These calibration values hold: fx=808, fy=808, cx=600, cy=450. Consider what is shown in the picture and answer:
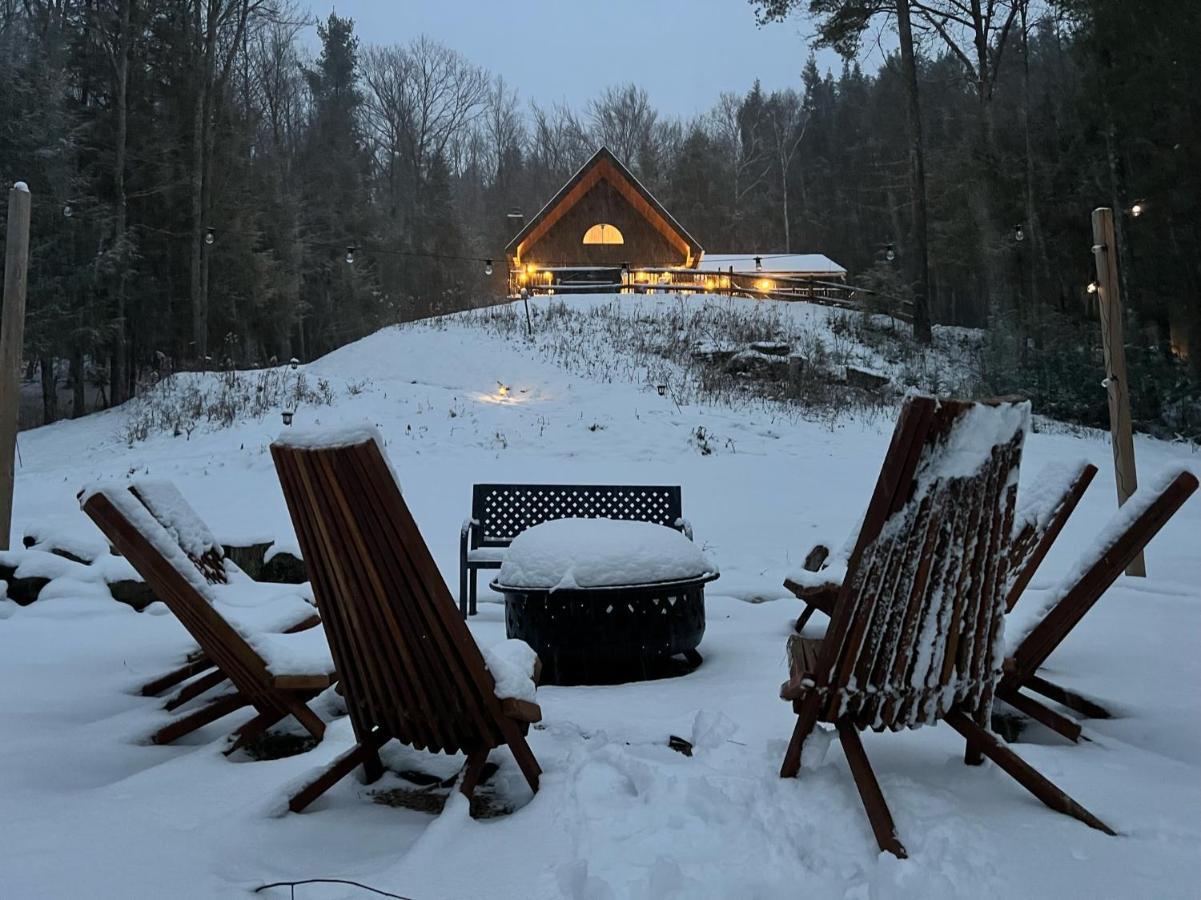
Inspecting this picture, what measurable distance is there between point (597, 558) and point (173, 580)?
72.6 inches

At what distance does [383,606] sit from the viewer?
2.13 meters

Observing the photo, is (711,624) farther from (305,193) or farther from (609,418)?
(305,193)

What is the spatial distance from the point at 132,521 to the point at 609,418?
9263 mm

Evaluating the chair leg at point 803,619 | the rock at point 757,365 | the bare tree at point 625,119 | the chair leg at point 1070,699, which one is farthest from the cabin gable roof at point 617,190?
the chair leg at point 1070,699

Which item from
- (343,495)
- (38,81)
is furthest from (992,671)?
(38,81)

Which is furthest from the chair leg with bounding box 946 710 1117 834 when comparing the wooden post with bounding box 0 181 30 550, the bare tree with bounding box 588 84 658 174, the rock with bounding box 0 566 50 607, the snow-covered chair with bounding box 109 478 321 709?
the bare tree with bounding box 588 84 658 174

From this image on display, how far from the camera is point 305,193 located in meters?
28.6

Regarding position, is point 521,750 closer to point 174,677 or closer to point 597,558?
point 597,558

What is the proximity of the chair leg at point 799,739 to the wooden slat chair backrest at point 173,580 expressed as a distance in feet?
5.24

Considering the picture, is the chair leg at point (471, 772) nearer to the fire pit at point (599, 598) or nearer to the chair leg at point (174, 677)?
the fire pit at point (599, 598)

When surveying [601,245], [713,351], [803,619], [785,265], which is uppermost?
[601,245]

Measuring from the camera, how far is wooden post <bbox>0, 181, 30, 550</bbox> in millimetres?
4953

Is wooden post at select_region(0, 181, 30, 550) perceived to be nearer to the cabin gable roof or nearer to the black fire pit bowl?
the black fire pit bowl

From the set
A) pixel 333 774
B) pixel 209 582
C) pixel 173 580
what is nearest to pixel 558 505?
pixel 209 582
